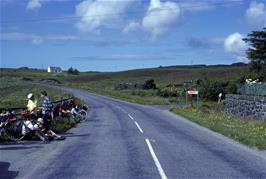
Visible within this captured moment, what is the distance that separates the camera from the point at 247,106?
34.4 meters

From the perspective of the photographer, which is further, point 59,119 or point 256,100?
point 256,100

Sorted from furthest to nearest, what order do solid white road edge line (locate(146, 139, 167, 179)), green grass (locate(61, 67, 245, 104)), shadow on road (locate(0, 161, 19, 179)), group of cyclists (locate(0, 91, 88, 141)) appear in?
green grass (locate(61, 67, 245, 104)) → group of cyclists (locate(0, 91, 88, 141)) → solid white road edge line (locate(146, 139, 167, 179)) → shadow on road (locate(0, 161, 19, 179))

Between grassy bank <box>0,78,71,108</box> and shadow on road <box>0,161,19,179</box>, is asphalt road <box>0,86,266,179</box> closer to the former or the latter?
shadow on road <box>0,161,19,179</box>

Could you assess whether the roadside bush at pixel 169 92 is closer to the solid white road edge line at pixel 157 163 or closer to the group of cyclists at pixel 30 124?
the group of cyclists at pixel 30 124

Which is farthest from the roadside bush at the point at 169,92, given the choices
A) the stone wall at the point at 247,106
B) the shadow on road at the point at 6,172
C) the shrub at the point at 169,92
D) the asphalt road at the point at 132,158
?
the shadow on road at the point at 6,172

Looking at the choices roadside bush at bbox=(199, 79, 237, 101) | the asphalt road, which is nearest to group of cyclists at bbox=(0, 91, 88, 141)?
the asphalt road

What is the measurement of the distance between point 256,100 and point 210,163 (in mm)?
19009

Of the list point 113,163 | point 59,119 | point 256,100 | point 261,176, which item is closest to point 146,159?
point 113,163

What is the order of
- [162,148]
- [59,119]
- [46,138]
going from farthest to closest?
1. [59,119]
2. [46,138]
3. [162,148]

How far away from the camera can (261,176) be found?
461 inches

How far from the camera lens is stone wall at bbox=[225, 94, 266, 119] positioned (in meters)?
30.6

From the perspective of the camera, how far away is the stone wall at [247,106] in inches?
1204

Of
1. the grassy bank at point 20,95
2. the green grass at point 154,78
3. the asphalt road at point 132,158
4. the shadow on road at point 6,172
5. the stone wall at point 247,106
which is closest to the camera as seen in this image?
the shadow on road at point 6,172

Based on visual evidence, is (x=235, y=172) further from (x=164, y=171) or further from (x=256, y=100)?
(x=256, y=100)
